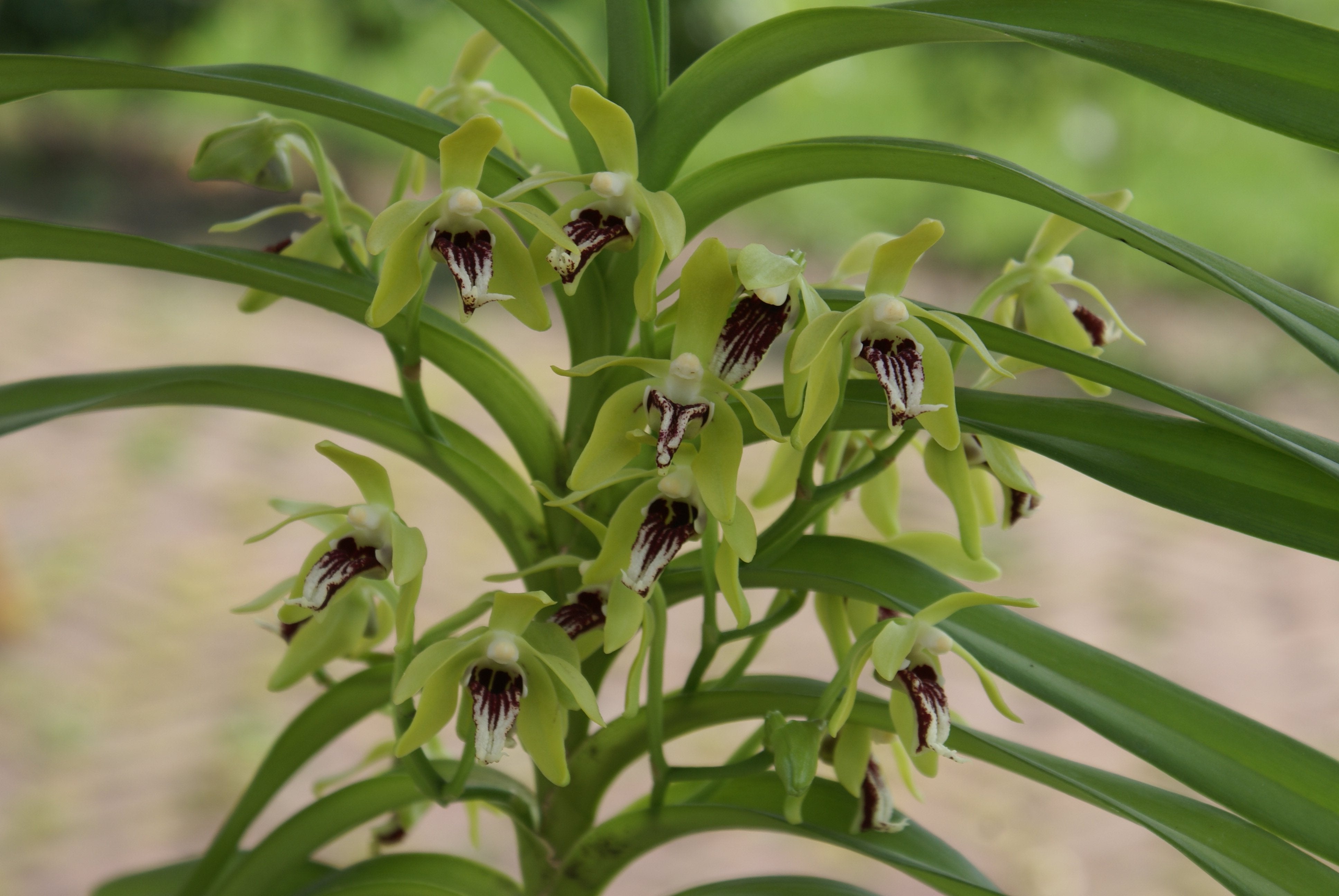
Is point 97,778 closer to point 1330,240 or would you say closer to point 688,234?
point 688,234

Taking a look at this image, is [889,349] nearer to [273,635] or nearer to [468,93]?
[468,93]

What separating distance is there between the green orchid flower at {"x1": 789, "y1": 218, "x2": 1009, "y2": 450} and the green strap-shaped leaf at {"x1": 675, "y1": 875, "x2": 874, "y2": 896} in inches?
11.5

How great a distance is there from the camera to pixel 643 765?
5.74 ft

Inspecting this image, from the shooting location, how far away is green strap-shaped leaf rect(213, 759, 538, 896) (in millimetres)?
610

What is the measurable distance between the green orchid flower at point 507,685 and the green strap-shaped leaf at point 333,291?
0.12 m

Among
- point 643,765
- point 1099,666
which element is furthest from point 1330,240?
point 1099,666

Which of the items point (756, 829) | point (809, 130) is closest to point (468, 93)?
point (756, 829)

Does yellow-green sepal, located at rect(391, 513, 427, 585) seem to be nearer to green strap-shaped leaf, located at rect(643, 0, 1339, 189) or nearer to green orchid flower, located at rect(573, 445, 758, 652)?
green orchid flower, located at rect(573, 445, 758, 652)

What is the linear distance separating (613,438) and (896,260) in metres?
0.14

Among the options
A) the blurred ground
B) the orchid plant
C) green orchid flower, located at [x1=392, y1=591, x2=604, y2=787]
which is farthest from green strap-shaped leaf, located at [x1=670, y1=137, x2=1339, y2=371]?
the blurred ground

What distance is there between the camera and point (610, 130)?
0.43m

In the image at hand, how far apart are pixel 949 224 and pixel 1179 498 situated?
144 inches

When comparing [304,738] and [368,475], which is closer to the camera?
[368,475]

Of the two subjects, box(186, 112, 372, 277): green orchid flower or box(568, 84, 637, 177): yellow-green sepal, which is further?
box(186, 112, 372, 277): green orchid flower
